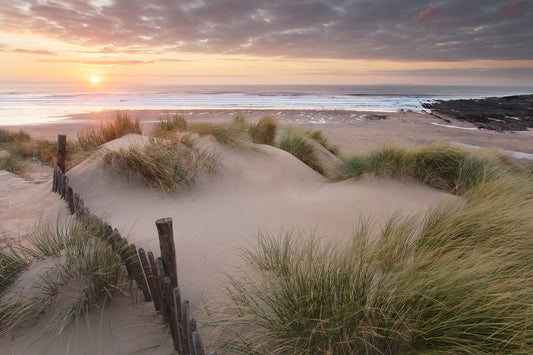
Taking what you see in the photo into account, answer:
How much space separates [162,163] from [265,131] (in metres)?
4.35

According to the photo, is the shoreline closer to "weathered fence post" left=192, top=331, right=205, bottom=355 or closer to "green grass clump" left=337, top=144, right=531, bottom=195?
"green grass clump" left=337, top=144, right=531, bottom=195

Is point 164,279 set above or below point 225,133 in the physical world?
below

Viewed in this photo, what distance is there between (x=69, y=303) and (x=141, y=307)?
1.87ft

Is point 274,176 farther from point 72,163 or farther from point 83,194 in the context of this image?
point 72,163

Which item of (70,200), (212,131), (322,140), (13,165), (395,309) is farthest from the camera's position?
(322,140)

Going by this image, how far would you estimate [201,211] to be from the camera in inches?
186

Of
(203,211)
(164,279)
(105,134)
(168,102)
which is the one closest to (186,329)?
(164,279)

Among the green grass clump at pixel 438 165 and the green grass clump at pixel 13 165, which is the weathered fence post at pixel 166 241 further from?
the green grass clump at pixel 13 165

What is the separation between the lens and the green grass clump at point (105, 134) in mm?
6971

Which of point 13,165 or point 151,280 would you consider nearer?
point 151,280

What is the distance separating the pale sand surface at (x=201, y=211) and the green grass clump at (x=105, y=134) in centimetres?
100

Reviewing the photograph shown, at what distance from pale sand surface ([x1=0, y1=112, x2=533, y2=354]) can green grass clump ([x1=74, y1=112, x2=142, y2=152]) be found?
1005 mm

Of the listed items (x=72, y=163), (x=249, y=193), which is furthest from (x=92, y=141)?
(x=249, y=193)

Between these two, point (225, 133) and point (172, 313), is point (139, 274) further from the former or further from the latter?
point (225, 133)
